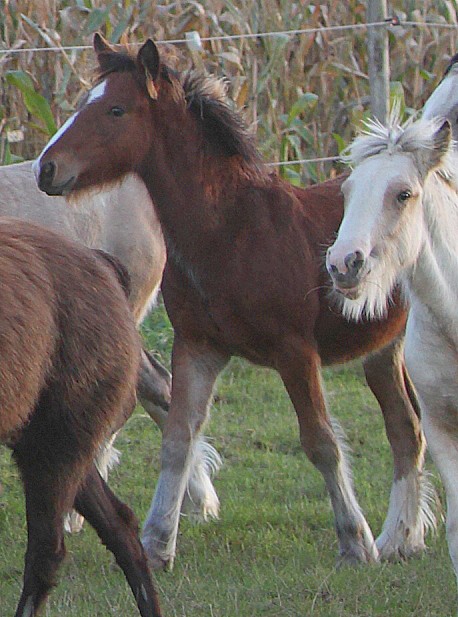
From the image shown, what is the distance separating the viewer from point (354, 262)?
4.18m

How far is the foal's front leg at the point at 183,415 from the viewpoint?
5723mm

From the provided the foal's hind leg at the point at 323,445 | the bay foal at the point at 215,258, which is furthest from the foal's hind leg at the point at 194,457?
the foal's hind leg at the point at 323,445

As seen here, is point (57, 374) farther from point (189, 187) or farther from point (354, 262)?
point (189, 187)

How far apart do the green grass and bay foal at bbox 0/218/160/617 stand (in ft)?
1.33

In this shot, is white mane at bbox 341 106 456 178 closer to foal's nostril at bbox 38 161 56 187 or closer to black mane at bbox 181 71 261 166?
black mane at bbox 181 71 261 166

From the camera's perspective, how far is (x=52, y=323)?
14.1 ft

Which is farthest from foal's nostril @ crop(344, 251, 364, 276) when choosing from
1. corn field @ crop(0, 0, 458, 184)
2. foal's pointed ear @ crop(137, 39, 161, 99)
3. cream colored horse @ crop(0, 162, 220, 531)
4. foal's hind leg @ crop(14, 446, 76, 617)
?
corn field @ crop(0, 0, 458, 184)

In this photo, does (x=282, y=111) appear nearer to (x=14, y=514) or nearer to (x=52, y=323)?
(x=14, y=514)

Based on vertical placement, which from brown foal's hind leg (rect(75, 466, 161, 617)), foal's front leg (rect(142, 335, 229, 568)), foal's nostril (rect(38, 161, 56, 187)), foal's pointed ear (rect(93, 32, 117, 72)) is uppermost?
foal's pointed ear (rect(93, 32, 117, 72))

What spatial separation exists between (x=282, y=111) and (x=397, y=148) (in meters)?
6.44

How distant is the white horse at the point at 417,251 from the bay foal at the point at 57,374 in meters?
0.84

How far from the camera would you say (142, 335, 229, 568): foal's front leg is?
5.72 m

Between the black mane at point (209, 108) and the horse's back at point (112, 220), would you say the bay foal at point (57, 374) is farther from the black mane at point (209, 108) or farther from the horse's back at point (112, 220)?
the horse's back at point (112, 220)

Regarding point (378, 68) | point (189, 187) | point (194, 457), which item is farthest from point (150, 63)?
point (378, 68)
